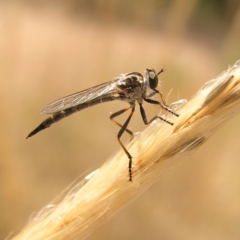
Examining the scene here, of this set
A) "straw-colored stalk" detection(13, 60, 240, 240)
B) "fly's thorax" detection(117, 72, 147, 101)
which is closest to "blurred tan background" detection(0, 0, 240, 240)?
"fly's thorax" detection(117, 72, 147, 101)

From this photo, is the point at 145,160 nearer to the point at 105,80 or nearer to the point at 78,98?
the point at 78,98

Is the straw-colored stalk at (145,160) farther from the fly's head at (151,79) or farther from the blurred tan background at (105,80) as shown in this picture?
the blurred tan background at (105,80)

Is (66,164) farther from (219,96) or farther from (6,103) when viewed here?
(219,96)

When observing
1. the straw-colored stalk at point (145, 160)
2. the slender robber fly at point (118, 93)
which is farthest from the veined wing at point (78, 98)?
the straw-colored stalk at point (145, 160)

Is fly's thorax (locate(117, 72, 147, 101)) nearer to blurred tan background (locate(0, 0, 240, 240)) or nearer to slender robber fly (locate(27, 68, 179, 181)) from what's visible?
slender robber fly (locate(27, 68, 179, 181))

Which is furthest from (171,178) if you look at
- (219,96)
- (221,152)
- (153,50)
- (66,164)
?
(219,96)

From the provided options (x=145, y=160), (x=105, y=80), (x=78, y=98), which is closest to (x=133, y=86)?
(x=78, y=98)
